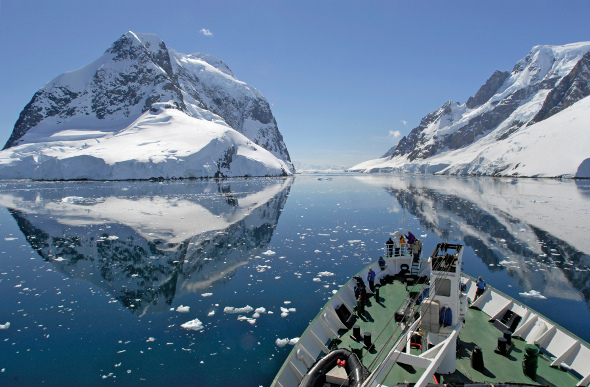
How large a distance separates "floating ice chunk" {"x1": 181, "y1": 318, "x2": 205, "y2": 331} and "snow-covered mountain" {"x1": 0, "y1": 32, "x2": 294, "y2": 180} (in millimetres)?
93482

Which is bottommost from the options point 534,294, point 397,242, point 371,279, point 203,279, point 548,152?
point 203,279

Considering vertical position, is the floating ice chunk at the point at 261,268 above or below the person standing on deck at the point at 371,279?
below

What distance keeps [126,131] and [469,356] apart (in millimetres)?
137170

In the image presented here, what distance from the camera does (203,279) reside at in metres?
17.5

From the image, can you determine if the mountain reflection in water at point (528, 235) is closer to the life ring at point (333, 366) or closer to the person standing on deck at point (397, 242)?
the person standing on deck at point (397, 242)

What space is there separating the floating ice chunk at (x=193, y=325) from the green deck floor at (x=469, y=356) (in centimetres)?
536

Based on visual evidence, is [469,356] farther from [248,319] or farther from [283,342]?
[248,319]

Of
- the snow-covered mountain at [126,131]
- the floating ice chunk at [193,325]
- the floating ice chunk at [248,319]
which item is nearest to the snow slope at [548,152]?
the snow-covered mountain at [126,131]

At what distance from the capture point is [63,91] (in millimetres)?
163250

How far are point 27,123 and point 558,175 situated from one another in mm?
217422

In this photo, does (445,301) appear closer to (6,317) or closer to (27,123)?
(6,317)

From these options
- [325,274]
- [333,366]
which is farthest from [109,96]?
[333,366]

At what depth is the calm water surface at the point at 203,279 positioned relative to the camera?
9.98 m

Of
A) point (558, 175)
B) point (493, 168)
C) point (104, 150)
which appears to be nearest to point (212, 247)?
point (104, 150)
